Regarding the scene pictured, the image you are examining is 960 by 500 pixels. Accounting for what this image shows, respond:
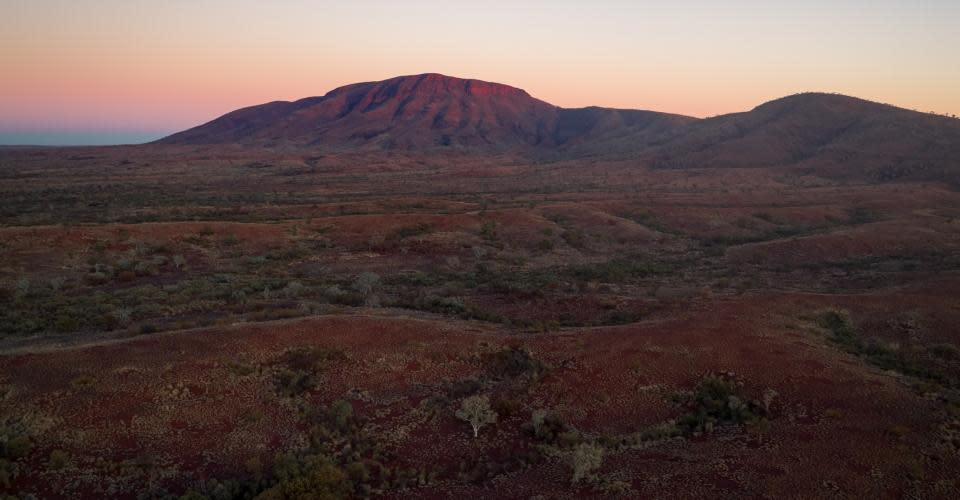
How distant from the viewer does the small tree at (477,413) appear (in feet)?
39.9

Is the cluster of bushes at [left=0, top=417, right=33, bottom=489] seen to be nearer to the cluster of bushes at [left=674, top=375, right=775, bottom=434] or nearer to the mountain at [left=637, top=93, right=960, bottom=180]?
the cluster of bushes at [left=674, top=375, right=775, bottom=434]

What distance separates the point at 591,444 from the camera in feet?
36.8

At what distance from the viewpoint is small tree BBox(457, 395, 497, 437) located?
1215cm

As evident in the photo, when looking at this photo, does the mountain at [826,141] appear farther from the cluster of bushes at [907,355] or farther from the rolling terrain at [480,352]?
the cluster of bushes at [907,355]

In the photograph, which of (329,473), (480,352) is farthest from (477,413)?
(480,352)

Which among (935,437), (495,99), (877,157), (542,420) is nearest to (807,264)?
(935,437)

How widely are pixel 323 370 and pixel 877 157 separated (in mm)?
91432

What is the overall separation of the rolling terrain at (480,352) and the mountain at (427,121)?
4299 inches

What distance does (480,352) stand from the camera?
630 inches

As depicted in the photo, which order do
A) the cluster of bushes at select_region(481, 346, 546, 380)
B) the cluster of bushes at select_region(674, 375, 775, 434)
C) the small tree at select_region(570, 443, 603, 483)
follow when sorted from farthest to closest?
the cluster of bushes at select_region(481, 346, 546, 380)
the cluster of bushes at select_region(674, 375, 775, 434)
the small tree at select_region(570, 443, 603, 483)

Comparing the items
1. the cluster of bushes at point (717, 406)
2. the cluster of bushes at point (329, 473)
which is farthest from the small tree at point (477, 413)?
the cluster of bushes at point (717, 406)

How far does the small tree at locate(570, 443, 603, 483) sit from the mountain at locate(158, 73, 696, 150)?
13609 centimetres

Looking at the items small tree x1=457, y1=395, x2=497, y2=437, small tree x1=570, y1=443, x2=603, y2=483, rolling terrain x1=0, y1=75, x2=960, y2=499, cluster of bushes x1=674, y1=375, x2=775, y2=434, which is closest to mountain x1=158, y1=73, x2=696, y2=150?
rolling terrain x1=0, y1=75, x2=960, y2=499

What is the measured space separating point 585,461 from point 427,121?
541 feet
